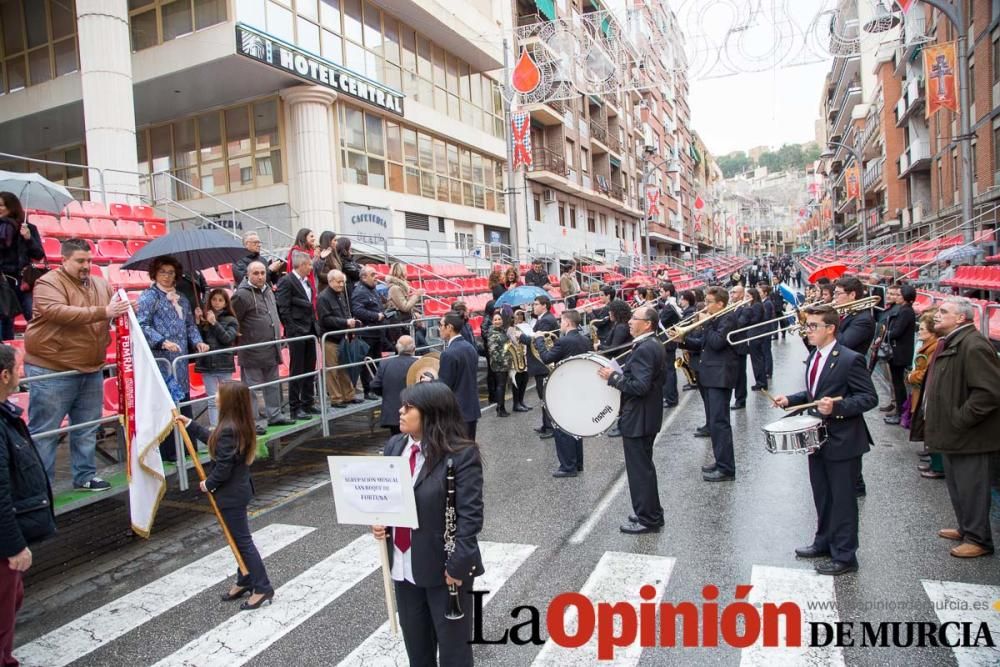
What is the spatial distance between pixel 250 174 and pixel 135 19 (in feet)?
16.5

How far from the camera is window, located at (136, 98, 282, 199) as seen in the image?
773 inches

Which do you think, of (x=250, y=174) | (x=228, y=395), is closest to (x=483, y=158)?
(x=250, y=174)

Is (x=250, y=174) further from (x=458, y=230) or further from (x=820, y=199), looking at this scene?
(x=820, y=199)

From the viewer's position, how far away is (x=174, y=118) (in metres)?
20.9

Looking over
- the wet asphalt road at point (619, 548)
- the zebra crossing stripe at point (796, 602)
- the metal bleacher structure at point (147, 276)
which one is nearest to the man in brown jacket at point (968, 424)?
the wet asphalt road at point (619, 548)

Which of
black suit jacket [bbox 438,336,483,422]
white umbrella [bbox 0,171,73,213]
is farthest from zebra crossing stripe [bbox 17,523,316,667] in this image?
white umbrella [bbox 0,171,73,213]

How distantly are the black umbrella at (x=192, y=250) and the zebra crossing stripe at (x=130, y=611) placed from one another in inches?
119

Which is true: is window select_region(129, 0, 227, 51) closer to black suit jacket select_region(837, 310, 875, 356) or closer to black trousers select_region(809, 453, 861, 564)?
black suit jacket select_region(837, 310, 875, 356)

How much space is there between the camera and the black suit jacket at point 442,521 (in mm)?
3184

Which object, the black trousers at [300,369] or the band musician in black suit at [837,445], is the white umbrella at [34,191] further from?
the band musician in black suit at [837,445]

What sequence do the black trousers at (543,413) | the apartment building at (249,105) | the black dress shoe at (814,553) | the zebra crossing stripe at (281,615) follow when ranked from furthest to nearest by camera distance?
the apartment building at (249,105) → the black trousers at (543,413) → the black dress shoe at (814,553) → the zebra crossing stripe at (281,615)

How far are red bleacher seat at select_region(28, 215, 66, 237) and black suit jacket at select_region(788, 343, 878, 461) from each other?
11.9 meters

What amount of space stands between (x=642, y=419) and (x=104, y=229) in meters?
11.1

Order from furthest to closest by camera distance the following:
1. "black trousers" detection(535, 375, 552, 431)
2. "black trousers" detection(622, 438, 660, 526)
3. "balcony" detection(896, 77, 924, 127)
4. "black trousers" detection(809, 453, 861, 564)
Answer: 1. "balcony" detection(896, 77, 924, 127)
2. "black trousers" detection(535, 375, 552, 431)
3. "black trousers" detection(622, 438, 660, 526)
4. "black trousers" detection(809, 453, 861, 564)
